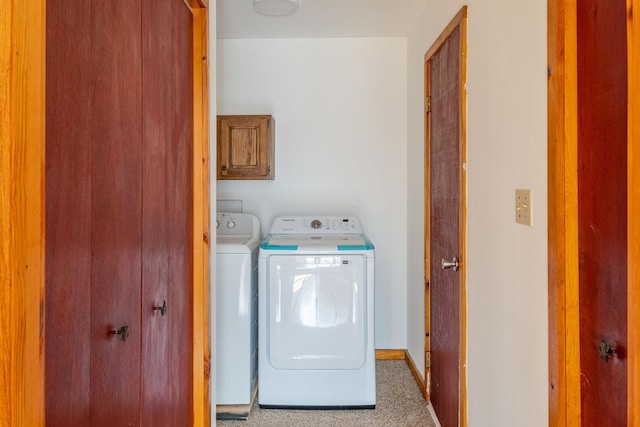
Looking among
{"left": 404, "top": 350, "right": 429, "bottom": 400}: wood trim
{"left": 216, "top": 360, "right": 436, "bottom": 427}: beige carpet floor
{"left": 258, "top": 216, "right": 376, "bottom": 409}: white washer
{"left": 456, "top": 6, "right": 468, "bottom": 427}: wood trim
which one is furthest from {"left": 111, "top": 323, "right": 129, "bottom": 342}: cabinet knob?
{"left": 404, "top": 350, "right": 429, "bottom": 400}: wood trim

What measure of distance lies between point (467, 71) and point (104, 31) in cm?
145

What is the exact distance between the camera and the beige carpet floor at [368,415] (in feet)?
8.08

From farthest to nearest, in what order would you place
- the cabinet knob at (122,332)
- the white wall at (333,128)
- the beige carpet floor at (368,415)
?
the white wall at (333,128), the beige carpet floor at (368,415), the cabinet knob at (122,332)

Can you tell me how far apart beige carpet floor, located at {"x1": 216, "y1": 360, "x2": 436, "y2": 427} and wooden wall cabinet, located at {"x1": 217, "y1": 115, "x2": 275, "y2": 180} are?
4.79 ft

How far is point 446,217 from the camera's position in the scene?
2.27 m

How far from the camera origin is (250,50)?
3.36 metres

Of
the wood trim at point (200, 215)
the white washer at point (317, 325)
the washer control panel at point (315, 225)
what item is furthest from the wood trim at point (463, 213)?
the washer control panel at point (315, 225)

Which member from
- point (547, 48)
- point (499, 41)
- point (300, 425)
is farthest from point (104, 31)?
point (300, 425)

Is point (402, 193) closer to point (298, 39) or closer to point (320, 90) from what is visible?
point (320, 90)

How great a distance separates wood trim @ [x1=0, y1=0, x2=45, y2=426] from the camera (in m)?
0.61

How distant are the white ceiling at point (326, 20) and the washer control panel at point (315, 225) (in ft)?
4.27

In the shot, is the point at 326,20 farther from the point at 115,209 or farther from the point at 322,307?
the point at 115,209

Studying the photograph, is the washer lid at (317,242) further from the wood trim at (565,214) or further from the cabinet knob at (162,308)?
the wood trim at (565,214)

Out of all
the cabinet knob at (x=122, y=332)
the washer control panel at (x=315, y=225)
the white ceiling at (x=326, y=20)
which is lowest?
the cabinet knob at (x=122, y=332)
